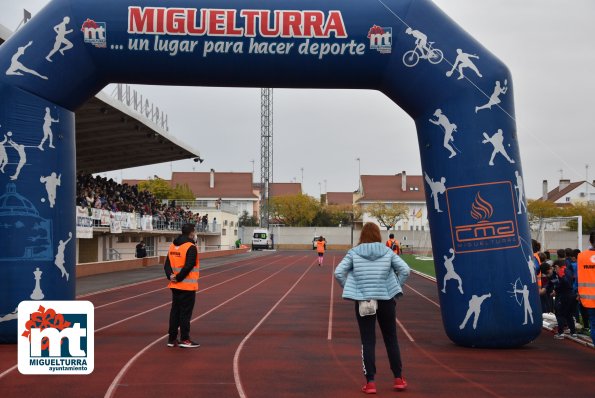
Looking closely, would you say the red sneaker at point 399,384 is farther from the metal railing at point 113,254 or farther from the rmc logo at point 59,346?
the metal railing at point 113,254

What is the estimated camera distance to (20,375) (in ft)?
27.0

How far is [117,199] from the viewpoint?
3644 centimetres

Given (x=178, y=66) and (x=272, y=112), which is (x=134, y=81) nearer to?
(x=178, y=66)

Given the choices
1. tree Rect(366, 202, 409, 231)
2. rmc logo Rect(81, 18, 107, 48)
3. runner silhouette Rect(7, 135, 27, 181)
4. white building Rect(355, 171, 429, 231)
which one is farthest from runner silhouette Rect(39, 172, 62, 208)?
white building Rect(355, 171, 429, 231)

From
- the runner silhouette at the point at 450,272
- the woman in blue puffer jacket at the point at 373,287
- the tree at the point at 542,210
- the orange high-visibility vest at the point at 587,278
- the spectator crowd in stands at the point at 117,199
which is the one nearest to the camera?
the woman in blue puffer jacket at the point at 373,287

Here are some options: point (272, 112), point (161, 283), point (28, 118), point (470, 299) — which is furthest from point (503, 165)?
point (272, 112)

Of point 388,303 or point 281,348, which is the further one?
point 281,348

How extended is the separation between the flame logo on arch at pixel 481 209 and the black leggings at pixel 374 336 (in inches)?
133

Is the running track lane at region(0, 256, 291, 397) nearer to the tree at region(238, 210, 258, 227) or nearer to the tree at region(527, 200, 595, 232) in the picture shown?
the tree at region(527, 200, 595, 232)

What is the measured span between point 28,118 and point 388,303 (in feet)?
20.3

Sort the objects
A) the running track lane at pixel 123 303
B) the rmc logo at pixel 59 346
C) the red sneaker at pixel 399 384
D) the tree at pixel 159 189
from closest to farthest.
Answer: the red sneaker at pixel 399 384 < the rmc logo at pixel 59 346 < the running track lane at pixel 123 303 < the tree at pixel 159 189

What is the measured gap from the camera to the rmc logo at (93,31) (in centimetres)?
1074

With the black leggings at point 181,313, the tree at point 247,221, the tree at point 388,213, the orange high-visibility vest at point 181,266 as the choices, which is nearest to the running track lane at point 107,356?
the black leggings at point 181,313

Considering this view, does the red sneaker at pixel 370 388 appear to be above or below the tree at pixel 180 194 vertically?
below
